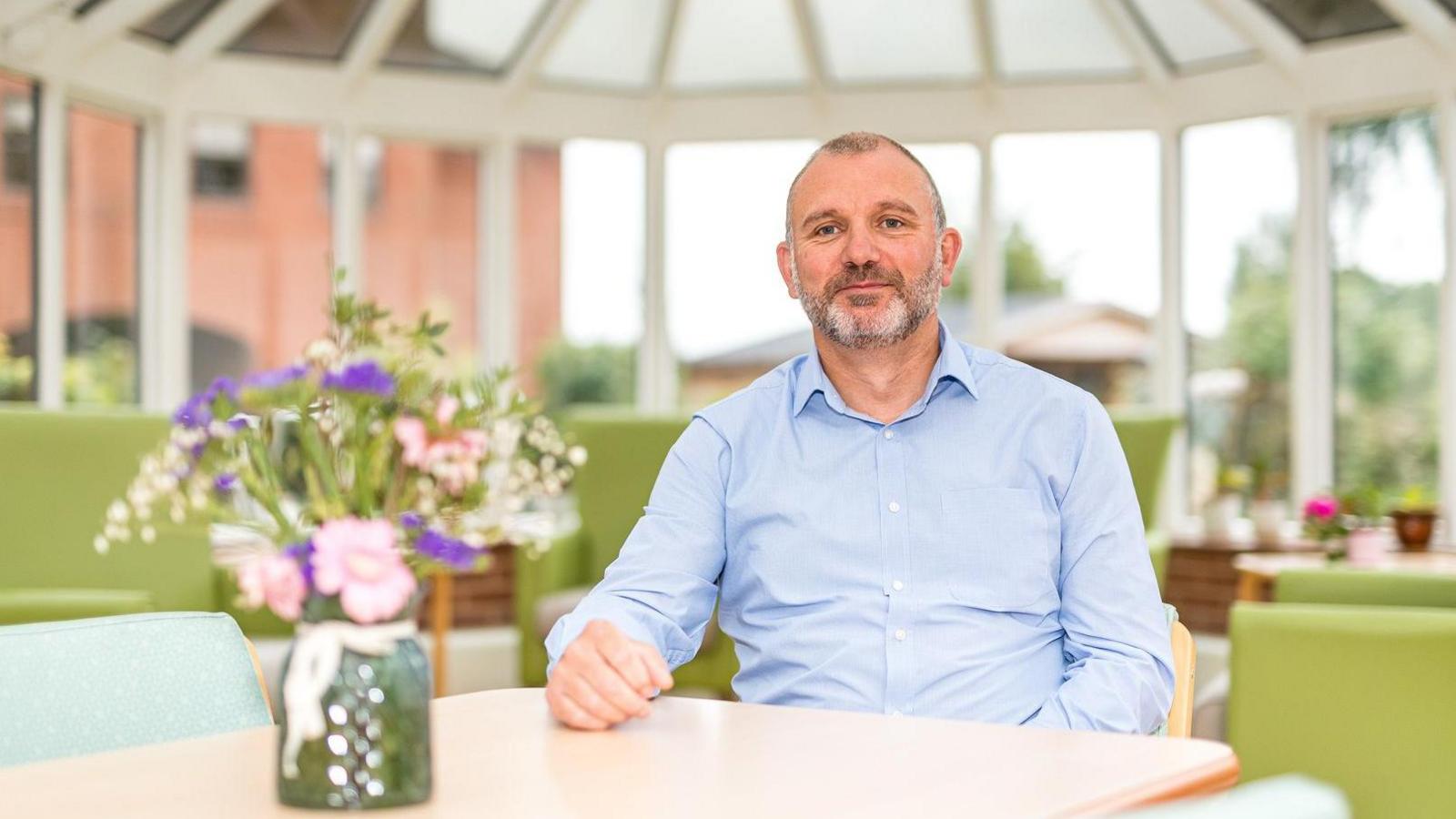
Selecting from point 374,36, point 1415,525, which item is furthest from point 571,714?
point 374,36

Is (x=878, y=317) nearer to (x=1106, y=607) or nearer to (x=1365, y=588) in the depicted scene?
(x=1106, y=607)

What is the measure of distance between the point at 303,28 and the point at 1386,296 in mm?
4088

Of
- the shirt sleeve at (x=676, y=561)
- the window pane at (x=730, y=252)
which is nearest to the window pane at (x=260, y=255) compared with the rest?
the window pane at (x=730, y=252)

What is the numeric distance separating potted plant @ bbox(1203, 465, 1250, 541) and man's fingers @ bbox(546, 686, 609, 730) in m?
4.75

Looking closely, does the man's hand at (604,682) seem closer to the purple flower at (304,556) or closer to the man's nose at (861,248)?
the purple flower at (304,556)

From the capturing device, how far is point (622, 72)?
6.42 m

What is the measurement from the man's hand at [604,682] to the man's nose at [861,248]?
786 millimetres

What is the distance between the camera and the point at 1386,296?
5.72 m

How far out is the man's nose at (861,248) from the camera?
2238 millimetres

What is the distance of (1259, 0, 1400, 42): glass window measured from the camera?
5.48 meters

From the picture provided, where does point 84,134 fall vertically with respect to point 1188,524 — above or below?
above

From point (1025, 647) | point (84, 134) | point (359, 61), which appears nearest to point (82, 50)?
point (84, 134)

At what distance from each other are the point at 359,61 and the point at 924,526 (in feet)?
14.8

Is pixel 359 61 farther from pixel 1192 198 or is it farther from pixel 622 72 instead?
pixel 1192 198
